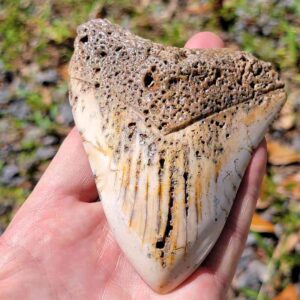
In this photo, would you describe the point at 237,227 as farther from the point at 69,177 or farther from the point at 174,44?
the point at 174,44

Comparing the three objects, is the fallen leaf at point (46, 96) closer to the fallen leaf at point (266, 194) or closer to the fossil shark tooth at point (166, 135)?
the fossil shark tooth at point (166, 135)

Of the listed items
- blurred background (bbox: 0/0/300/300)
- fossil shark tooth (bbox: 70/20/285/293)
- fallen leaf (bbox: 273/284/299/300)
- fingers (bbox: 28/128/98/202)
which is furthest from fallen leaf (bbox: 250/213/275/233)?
fingers (bbox: 28/128/98/202)

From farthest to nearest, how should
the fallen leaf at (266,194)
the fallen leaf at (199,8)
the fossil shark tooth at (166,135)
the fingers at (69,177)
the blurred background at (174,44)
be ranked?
the fallen leaf at (199,8)
the fallen leaf at (266,194)
the blurred background at (174,44)
the fingers at (69,177)
the fossil shark tooth at (166,135)

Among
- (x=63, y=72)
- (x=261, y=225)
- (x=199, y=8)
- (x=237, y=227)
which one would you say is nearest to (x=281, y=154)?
(x=261, y=225)

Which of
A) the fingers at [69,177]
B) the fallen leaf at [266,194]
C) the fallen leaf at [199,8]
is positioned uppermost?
the fallen leaf at [199,8]

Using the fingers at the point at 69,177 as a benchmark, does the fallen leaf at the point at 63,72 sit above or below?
below

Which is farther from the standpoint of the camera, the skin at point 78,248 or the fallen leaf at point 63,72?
the fallen leaf at point 63,72

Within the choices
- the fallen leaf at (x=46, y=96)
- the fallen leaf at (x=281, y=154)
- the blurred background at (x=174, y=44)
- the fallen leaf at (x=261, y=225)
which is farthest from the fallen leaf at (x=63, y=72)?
the fallen leaf at (x=261, y=225)
